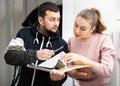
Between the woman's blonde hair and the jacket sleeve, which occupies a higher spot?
the woman's blonde hair

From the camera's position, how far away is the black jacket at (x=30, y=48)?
135 centimetres

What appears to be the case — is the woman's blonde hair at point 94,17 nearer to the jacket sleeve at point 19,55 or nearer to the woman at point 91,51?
the woman at point 91,51

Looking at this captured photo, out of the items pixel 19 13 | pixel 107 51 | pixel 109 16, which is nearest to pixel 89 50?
pixel 107 51

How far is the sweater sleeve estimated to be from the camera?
1284 millimetres

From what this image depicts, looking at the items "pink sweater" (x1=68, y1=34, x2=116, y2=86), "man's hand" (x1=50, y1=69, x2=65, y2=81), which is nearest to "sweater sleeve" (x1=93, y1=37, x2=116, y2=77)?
"pink sweater" (x1=68, y1=34, x2=116, y2=86)

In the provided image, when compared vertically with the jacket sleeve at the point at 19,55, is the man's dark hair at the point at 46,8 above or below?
above

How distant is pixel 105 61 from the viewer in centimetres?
131

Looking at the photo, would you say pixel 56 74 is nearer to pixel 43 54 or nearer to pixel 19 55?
pixel 43 54

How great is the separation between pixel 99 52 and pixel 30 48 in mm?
412

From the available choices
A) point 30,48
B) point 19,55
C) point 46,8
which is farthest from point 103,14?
point 19,55

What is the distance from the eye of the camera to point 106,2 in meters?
1.65

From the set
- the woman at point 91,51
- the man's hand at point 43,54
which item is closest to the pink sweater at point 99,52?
the woman at point 91,51

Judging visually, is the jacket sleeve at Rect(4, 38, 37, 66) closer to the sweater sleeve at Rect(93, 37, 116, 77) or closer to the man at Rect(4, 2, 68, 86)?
the man at Rect(4, 2, 68, 86)

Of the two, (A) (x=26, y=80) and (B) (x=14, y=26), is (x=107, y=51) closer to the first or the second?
(A) (x=26, y=80)
